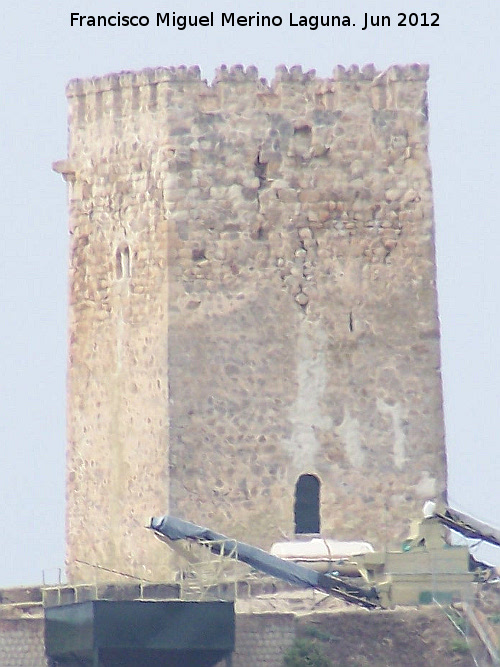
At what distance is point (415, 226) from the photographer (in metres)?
57.4

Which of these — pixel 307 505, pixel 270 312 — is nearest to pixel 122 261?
pixel 270 312

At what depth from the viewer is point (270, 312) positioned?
56812mm

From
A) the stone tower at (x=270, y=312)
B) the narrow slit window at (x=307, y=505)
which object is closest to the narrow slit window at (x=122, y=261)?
the stone tower at (x=270, y=312)

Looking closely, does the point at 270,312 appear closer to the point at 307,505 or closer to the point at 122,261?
the point at 122,261

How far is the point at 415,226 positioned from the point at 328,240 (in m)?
1.23

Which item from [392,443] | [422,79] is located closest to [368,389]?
[392,443]

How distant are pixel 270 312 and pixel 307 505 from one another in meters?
2.63

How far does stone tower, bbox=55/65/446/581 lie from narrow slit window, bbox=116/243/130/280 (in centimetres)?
3

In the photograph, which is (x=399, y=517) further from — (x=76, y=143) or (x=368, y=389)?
(x=76, y=143)

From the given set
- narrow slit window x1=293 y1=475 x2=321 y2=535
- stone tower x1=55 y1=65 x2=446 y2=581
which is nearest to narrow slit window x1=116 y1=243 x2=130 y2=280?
stone tower x1=55 y1=65 x2=446 y2=581

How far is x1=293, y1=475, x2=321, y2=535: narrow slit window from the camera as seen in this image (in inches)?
2227

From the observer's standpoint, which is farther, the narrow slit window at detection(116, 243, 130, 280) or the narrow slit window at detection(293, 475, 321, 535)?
the narrow slit window at detection(116, 243, 130, 280)

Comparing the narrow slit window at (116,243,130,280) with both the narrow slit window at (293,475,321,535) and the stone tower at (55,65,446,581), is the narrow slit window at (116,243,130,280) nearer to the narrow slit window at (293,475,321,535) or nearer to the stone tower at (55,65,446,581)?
the stone tower at (55,65,446,581)

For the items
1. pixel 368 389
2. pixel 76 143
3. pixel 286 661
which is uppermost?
pixel 76 143
